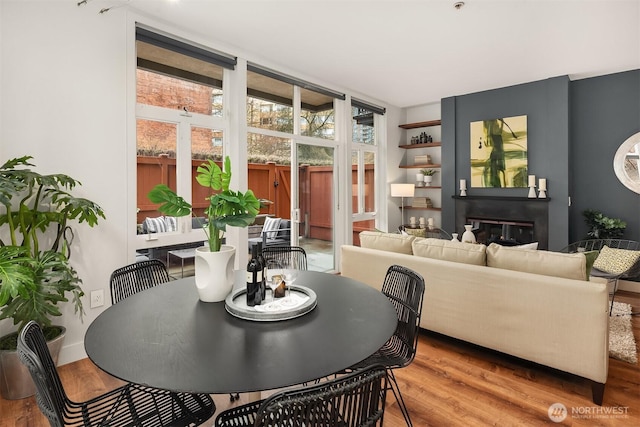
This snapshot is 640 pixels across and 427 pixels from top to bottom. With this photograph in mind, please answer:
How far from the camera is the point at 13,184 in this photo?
1.89 meters

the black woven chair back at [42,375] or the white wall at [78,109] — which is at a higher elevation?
the white wall at [78,109]

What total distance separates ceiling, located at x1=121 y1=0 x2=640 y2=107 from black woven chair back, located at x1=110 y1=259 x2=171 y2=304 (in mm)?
2056

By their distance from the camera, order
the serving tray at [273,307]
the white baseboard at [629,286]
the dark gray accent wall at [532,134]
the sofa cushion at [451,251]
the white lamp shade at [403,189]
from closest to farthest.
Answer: the serving tray at [273,307] < the sofa cushion at [451,251] < the white baseboard at [629,286] < the dark gray accent wall at [532,134] < the white lamp shade at [403,189]

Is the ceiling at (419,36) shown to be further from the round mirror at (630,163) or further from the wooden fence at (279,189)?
the wooden fence at (279,189)

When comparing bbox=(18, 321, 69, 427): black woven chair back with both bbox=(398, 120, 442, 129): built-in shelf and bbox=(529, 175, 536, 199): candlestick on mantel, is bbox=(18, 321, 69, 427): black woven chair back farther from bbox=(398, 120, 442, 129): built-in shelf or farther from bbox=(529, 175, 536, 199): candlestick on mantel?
bbox=(398, 120, 442, 129): built-in shelf

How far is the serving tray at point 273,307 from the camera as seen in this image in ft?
4.51

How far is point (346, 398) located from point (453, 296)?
1.98 metres

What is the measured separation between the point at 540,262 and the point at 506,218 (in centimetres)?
295

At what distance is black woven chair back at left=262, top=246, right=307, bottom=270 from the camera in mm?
2644

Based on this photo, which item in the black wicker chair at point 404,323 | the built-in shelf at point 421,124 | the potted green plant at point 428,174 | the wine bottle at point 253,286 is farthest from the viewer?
the potted green plant at point 428,174

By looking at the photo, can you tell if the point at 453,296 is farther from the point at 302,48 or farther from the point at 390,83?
the point at 390,83

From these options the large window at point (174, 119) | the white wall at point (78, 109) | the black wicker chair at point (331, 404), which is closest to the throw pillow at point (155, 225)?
the large window at point (174, 119)

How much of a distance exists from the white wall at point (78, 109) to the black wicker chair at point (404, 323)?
2.21 m

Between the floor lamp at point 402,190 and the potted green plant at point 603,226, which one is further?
the floor lamp at point 402,190
